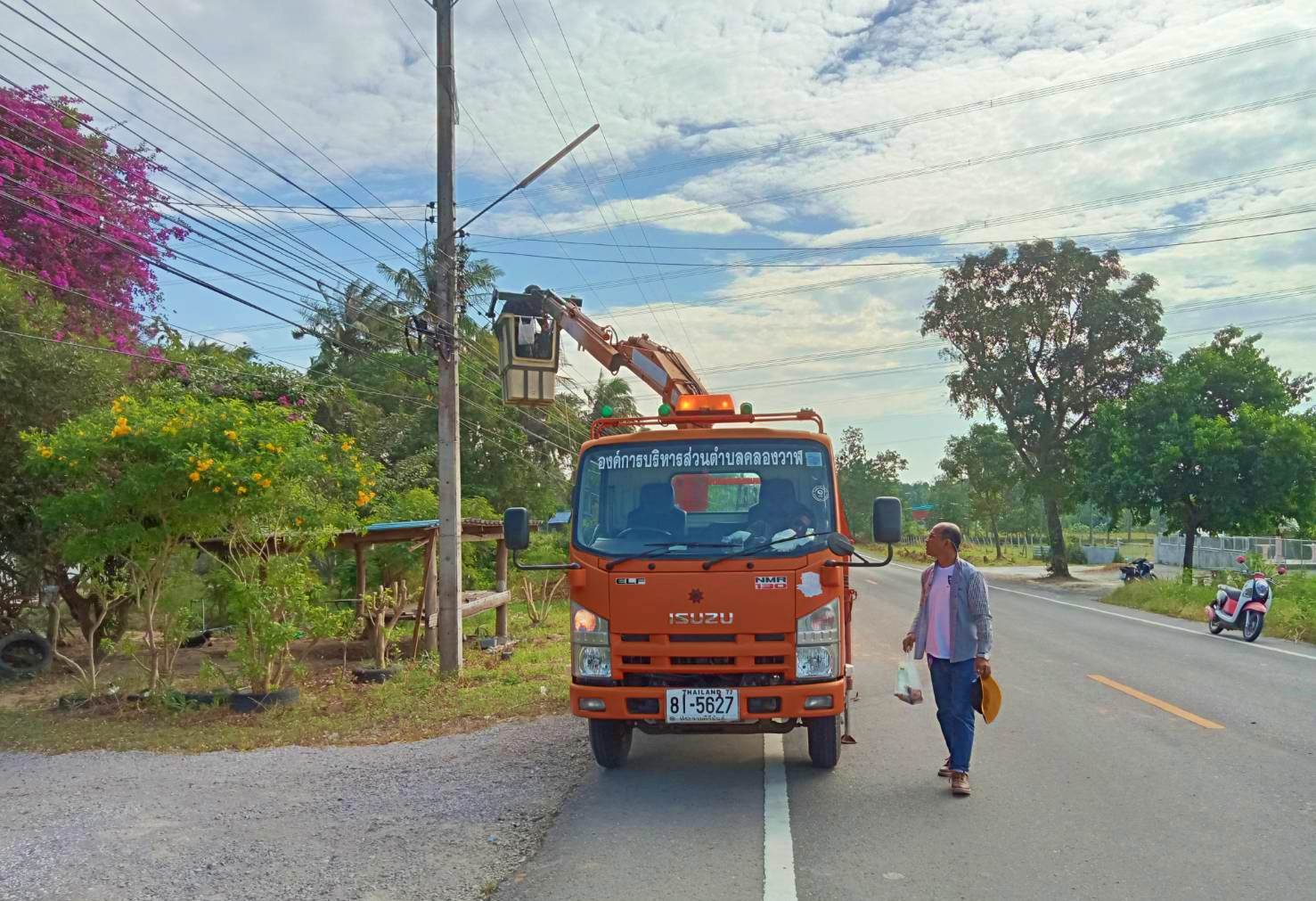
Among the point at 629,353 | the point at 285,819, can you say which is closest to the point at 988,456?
the point at 629,353

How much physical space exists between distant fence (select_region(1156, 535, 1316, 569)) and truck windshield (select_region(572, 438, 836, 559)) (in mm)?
26111

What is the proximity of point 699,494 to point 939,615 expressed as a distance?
182 centimetres

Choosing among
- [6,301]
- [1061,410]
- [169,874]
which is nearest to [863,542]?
[1061,410]

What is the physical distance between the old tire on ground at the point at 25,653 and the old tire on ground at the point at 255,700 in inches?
186

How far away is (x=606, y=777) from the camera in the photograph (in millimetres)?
6832

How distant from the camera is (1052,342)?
36.5m

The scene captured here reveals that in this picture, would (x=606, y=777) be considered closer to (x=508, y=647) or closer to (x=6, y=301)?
(x=508, y=647)

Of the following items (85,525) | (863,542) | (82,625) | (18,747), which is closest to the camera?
(18,747)

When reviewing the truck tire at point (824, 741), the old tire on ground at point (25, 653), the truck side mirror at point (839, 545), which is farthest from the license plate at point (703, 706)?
the old tire on ground at point (25, 653)

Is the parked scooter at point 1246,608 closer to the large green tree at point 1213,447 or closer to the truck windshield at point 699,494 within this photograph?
the large green tree at point 1213,447

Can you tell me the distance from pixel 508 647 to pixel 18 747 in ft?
Result: 24.7

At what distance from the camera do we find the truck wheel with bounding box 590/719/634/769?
6.86 meters

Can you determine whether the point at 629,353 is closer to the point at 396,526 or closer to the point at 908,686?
the point at 396,526

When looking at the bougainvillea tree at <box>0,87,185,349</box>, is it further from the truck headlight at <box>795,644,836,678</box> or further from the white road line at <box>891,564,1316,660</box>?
the white road line at <box>891,564,1316,660</box>
